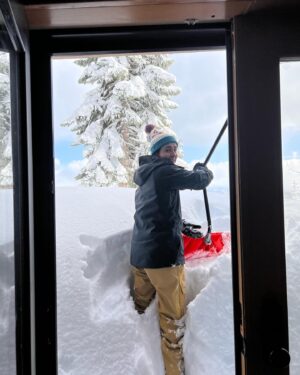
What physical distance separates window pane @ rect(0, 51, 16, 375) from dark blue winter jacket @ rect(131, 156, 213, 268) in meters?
1.08

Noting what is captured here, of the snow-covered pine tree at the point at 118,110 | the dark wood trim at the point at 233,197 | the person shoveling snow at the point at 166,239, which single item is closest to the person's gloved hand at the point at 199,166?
the person shoveling snow at the point at 166,239

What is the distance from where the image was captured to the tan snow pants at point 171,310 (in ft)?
5.81

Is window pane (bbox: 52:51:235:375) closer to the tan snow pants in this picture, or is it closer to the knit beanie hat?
the tan snow pants

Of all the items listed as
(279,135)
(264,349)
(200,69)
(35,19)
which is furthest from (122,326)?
(200,69)

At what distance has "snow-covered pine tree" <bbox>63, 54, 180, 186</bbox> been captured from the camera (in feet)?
12.5

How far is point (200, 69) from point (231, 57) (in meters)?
1.58

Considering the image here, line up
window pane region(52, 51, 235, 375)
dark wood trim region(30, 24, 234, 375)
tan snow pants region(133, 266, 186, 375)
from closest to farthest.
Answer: dark wood trim region(30, 24, 234, 375) < window pane region(52, 51, 235, 375) < tan snow pants region(133, 266, 186, 375)

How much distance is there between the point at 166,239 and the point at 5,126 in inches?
47.8

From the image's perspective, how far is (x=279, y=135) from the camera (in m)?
0.81

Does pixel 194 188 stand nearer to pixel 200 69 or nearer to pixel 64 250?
pixel 64 250

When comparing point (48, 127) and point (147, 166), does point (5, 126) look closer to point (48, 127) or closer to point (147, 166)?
point (48, 127)

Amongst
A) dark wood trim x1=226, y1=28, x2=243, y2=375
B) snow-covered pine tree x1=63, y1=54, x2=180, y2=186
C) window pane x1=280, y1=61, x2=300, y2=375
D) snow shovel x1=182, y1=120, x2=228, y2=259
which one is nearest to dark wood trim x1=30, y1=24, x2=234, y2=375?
dark wood trim x1=226, y1=28, x2=243, y2=375

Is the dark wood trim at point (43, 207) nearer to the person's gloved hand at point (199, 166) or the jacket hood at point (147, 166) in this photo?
the jacket hood at point (147, 166)

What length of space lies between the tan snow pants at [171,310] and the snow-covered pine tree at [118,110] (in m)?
1.98
